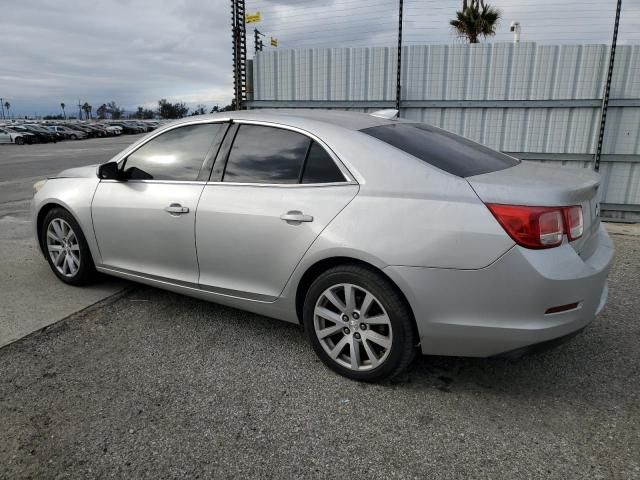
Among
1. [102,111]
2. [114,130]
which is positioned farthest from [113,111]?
[114,130]

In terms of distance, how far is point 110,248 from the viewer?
4.07 m

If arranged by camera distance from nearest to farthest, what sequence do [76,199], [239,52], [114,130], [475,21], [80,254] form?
[76,199] → [80,254] → [239,52] → [475,21] → [114,130]

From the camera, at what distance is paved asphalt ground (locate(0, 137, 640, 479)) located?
2.33 metres

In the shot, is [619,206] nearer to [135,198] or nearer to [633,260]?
[633,260]

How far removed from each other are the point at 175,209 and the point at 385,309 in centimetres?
166

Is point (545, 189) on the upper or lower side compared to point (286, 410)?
upper

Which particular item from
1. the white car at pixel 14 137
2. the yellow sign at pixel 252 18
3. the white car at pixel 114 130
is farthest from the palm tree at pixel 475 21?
the white car at pixel 114 130

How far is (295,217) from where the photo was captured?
302cm

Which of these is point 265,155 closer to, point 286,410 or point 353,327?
point 353,327

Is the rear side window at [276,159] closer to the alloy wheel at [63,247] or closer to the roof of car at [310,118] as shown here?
the roof of car at [310,118]

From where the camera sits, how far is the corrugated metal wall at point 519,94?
698 centimetres

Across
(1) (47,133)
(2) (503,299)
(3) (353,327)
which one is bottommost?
(1) (47,133)

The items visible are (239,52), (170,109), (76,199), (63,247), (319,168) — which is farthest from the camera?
(170,109)

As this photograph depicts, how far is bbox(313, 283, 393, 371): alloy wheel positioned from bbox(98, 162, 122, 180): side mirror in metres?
1.99
